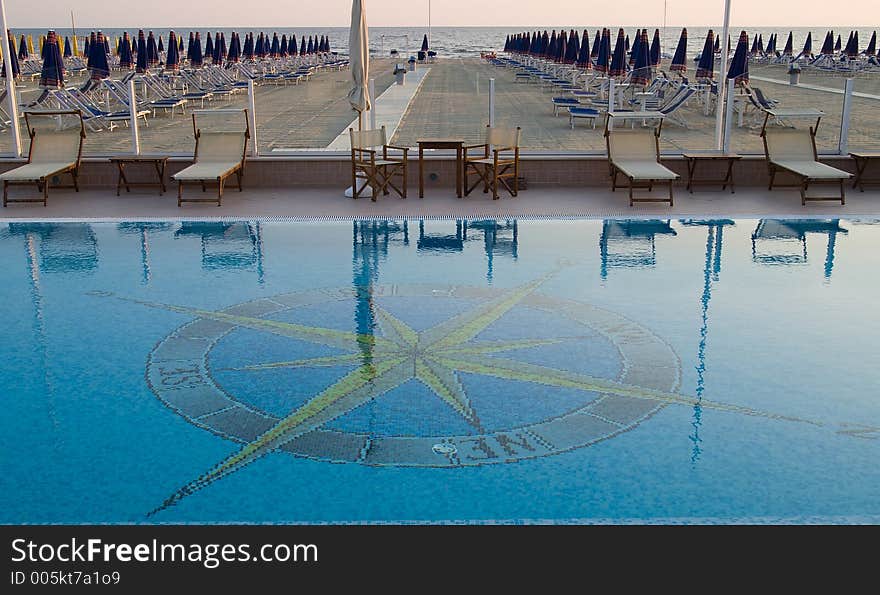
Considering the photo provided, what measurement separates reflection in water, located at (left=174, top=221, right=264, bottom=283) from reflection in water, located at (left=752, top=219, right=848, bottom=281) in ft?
14.7

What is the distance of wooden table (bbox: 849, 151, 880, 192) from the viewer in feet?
33.7

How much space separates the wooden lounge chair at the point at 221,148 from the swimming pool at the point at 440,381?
187cm

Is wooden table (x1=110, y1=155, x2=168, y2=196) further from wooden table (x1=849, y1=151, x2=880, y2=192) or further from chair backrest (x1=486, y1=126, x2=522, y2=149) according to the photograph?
wooden table (x1=849, y1=151, x2=880, y2=192)

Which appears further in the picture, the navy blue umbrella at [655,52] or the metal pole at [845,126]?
the navy blue umbrella at [655,52]

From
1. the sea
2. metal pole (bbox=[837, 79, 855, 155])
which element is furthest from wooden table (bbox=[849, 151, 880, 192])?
the sea

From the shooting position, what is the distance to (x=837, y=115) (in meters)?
10.6

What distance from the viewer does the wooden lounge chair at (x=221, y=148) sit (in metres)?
9.84

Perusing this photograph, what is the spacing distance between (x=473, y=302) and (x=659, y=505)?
298 cm

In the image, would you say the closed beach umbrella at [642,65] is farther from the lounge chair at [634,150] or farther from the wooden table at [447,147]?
the wooden table at [447,147]

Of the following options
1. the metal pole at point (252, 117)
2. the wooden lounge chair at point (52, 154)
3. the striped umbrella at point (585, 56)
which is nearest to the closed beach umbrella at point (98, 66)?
the wooden lounge chair at point (52, 154)
